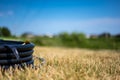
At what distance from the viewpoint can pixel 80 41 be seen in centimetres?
5494

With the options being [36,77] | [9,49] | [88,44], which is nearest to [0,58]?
[9,49]

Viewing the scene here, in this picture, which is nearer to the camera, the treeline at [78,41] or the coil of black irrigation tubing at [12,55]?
the coil of black irrigation tubing at [12,55]

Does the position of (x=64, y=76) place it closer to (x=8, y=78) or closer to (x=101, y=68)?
(x=8, y=78)

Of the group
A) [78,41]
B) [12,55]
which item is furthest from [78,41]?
[12,55]

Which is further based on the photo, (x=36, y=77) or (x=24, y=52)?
(x=24, y=52)

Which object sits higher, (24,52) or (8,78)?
(24,52)

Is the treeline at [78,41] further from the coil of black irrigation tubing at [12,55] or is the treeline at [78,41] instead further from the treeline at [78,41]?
the coil of black irrigation tubing at [12,55]

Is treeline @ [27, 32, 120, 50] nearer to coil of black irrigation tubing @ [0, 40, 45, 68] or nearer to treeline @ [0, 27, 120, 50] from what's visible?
treeline @ [0, 27, 120, 50]

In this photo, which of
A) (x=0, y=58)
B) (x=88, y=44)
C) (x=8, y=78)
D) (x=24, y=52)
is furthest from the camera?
(x=88, y=44)

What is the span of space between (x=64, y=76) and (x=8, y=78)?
35.9 inches

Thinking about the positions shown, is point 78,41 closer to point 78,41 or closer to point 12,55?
point 78,41

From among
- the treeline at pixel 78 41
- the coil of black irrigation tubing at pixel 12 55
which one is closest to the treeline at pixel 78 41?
the treeline at pixel 78 41

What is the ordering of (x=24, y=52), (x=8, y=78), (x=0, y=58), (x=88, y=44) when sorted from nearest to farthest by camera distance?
(x=8, y=78)
(x=0, y=58)
(x=24, y=52)
(x=88, y=44)

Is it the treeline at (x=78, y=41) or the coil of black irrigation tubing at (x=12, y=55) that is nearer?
the coil of black irrigation tubing at (x=12, y=55)
